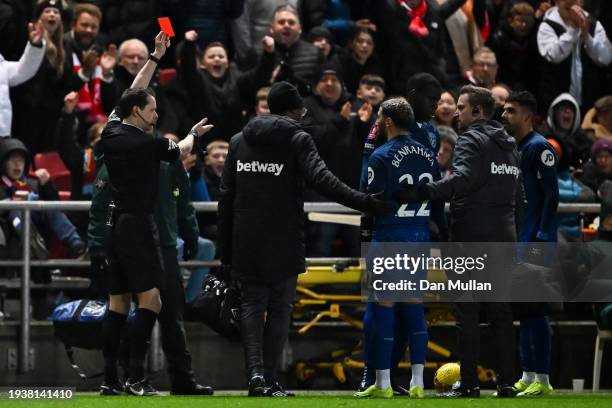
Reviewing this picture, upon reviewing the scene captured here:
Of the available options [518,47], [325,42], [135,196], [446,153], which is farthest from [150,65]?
[518,47]

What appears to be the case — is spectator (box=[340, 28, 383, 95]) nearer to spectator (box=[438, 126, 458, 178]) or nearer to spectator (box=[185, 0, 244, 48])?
spectator (box=[185, 0, 244, 48])

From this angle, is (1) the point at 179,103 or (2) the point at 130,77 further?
(1) the point at 179,103

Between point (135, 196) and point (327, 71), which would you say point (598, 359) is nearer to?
point (327, 71)

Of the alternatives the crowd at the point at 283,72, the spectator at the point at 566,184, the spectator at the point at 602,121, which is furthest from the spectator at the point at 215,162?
the spectator at the point at 602,121

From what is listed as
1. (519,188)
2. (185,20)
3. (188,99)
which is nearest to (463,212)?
(519,188)

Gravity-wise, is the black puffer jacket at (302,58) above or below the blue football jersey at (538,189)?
above

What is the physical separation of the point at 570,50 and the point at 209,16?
13.7 feet

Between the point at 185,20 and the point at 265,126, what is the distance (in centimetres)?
611

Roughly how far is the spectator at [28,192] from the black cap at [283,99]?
3.47 m

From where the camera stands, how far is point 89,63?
55.4 ft

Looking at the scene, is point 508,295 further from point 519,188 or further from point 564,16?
point 564,16

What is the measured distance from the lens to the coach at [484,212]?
1215cm

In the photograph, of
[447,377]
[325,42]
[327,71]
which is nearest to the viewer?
[447,377]

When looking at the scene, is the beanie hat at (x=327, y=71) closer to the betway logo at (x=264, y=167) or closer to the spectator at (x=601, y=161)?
the spectator at (x=601, y=161)
